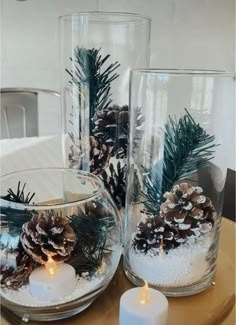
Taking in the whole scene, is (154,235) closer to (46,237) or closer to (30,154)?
(46,237)

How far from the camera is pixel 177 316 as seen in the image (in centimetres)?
49

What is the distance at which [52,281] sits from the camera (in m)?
0.45

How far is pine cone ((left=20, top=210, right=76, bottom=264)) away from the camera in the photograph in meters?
0.44

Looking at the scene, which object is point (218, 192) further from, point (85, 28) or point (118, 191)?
point (85, 28)

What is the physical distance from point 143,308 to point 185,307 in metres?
0.10

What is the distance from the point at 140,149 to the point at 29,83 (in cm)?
142

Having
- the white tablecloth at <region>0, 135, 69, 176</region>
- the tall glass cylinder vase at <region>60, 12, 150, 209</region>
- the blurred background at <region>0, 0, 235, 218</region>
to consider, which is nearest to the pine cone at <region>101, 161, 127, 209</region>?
the tall glass cylinder vase at <region>60, 12, 150, 209</region>

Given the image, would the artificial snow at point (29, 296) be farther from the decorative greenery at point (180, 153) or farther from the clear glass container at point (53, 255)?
the decorative greenery at point (180, 153)

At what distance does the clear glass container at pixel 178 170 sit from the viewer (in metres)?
0.50

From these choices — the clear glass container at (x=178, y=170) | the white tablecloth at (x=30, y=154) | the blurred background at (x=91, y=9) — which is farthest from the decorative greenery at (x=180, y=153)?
the blurred background at (x=91, y=9)

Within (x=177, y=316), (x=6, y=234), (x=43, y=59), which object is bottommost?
(x=177, y=316)

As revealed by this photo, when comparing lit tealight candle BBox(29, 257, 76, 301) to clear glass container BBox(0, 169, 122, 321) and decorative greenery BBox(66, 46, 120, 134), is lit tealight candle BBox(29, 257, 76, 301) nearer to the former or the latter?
clear glass container BBox(0, 169, 122, 321)

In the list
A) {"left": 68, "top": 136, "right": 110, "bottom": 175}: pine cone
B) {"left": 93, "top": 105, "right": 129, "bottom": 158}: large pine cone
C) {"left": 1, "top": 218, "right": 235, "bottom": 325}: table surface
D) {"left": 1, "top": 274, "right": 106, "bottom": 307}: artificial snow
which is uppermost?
{"left": 93, "top": 105, "right": 129, "bottom": 158}: large pine cone

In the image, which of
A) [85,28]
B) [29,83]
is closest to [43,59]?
[29,83]
